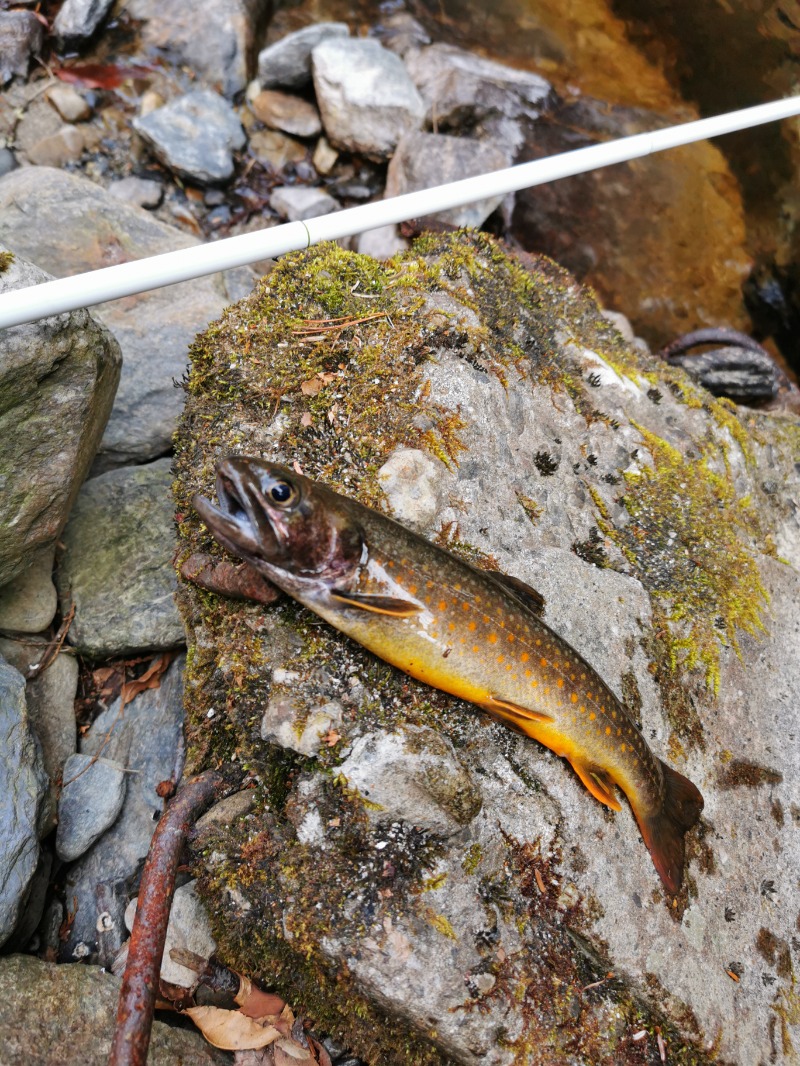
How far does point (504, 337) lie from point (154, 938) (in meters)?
3.81

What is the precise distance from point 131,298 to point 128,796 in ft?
12.9

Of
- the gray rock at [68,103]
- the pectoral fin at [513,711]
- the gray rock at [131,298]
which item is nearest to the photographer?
the pectoral fin at [513,711]

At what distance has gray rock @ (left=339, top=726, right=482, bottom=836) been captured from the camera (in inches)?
125

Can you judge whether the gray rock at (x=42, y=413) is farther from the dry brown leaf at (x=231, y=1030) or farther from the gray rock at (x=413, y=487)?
the dry brown leaf at (x=231, y=1030)

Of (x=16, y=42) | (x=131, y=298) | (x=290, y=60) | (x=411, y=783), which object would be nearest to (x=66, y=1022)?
(x=411, y=783)

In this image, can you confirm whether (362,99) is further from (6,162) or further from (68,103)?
(6,162)

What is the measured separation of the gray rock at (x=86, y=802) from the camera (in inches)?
166

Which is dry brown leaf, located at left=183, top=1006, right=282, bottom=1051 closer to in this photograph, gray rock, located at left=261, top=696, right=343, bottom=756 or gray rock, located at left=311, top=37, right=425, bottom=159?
gray rock, located at left=261, top=696, right=343, bottom=756

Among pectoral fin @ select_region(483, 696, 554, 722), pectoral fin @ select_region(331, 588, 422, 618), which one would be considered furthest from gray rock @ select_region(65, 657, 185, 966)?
pectoral fin @ select_region(483, 696, 554, 722)

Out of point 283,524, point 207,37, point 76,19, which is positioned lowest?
point 76,19

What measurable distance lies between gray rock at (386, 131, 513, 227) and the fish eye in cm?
586

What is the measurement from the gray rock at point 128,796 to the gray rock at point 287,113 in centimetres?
713

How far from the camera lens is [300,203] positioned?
8.47 meters

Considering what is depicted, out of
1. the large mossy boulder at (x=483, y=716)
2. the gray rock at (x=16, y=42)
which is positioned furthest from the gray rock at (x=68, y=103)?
the large mossy boulder at (x=483, y=716)
